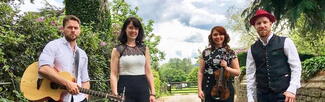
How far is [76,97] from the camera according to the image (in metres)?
3.74

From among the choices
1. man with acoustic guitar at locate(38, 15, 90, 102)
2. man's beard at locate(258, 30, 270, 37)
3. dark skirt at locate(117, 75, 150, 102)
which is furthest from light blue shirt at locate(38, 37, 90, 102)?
man's beard at locate(258, 30, 270, 37)

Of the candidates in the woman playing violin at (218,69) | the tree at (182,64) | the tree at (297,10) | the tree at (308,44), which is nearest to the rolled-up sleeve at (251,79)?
the woman playing violin at (218,69)

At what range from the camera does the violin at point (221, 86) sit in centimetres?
470

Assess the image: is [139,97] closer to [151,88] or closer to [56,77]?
[151,88]

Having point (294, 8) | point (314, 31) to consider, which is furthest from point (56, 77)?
point (314, 31)

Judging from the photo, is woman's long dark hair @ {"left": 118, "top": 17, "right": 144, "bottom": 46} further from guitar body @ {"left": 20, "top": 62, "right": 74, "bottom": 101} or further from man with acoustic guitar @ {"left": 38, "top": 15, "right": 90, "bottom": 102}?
guitar body @ {"left": 20, "top": 62, "right": 74, "bottom": 101}

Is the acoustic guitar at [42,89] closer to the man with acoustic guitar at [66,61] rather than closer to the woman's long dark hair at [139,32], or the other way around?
the man with acoustic guitar at [66,61]

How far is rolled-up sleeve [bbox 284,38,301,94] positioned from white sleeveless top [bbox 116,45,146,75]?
1375 millimetres

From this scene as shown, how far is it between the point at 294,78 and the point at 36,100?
2.22 metres

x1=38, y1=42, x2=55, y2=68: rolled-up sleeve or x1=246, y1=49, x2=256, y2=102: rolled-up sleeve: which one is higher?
x1=38, y1=42, x2=55, y2=68: rolled-up sleeve

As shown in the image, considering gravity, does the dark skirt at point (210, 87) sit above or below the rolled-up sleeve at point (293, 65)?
below

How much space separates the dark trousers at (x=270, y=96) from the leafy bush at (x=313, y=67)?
555 centimetres

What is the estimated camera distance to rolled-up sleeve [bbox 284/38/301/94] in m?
3.51

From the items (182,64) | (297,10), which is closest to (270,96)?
(297,10)
